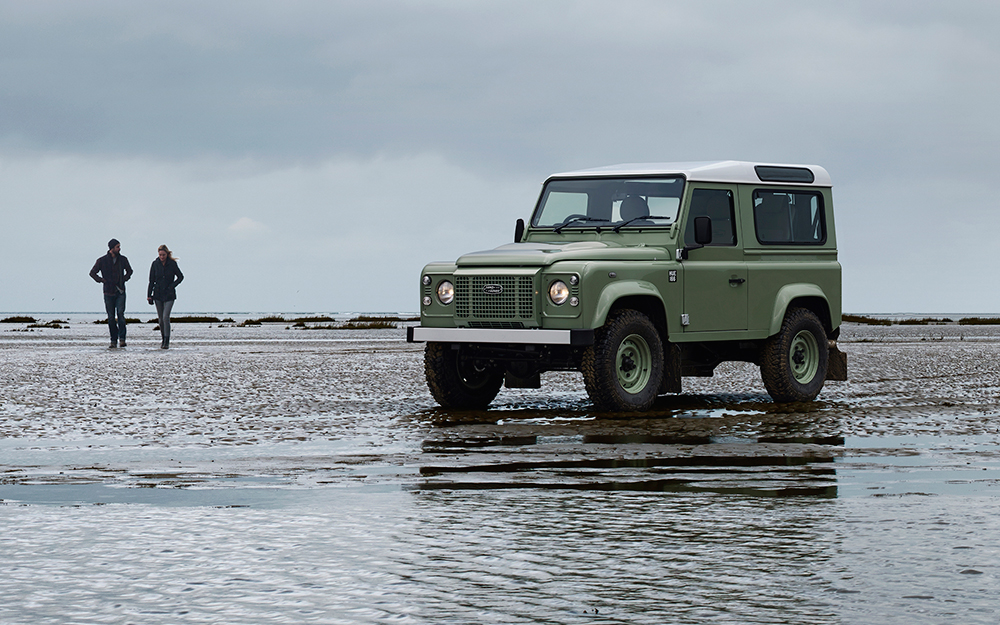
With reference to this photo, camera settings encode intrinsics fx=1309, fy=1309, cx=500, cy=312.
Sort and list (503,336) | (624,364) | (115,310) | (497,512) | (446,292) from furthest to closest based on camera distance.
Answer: (115,310), (446,292), (624,364), (503,336), (497,512)

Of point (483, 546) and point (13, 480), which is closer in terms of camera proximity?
point (483, 546)

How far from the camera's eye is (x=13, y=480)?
7.48m

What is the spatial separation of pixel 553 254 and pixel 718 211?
7.14 ft

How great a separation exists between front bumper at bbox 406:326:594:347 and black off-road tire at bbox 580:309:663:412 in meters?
0.27

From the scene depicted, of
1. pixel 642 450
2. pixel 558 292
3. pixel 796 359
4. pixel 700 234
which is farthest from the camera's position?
pixel 796 359

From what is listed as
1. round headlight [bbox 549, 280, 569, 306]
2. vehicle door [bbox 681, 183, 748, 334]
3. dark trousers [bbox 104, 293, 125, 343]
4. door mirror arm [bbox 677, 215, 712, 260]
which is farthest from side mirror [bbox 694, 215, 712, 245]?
dark trousers [bbox 104, 293, 125, 343]

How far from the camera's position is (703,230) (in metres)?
12.2

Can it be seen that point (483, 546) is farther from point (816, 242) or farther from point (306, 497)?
point (816, 242)

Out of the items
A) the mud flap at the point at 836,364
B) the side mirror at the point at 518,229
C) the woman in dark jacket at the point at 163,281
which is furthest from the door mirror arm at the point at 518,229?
the woman in dark jacket at the point at 163,281

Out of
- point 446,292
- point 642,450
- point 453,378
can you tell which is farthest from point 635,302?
point 642,450

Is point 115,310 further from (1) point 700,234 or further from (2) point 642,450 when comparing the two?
(2) point 642,450

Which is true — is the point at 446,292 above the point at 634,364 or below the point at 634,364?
above

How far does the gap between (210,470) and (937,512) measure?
4.16 m

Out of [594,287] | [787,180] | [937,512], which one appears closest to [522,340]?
[594,287]
